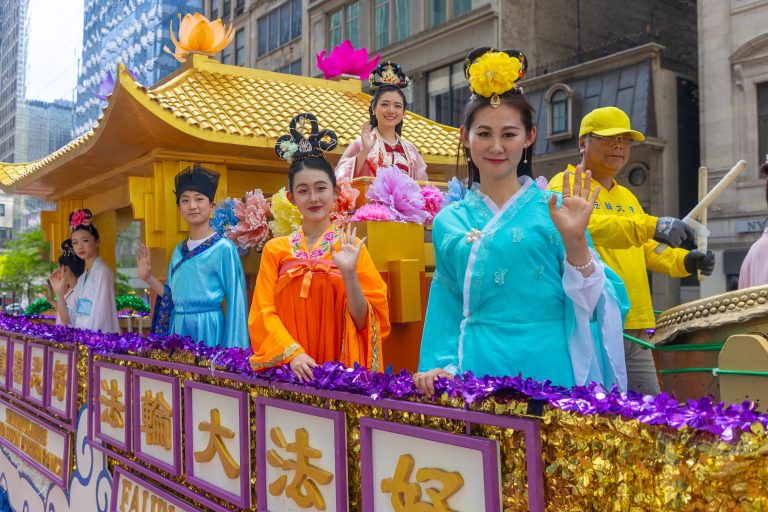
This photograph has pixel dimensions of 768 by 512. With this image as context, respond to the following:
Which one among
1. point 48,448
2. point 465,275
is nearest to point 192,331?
point 48,448

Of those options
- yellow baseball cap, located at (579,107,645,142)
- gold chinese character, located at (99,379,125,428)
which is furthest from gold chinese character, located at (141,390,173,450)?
yellow baseball cap, located at (579,107,645,142)

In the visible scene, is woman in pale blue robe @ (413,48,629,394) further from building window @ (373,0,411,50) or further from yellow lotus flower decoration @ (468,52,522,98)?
building window @ (373,0,411,50)

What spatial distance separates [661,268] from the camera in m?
3.12

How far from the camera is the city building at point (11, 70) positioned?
58062 millimetres

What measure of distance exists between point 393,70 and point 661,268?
1987 millimetres

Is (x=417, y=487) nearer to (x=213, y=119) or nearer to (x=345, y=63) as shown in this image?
(x=213, y=119)

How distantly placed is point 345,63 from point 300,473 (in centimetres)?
457

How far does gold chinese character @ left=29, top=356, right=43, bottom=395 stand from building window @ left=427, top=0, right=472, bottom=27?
1439cm

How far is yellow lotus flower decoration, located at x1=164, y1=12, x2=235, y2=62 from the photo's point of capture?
553 centimetres

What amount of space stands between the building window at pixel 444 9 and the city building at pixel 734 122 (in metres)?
5.74

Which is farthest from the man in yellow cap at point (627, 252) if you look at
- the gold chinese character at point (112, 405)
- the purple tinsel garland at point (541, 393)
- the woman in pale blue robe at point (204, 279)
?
the gold chinese character at point (112, 405)

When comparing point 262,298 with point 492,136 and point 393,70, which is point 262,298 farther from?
point 393,70

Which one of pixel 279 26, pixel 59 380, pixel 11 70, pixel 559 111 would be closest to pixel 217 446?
pixel 59 380

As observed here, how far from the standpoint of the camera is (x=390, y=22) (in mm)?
18484
